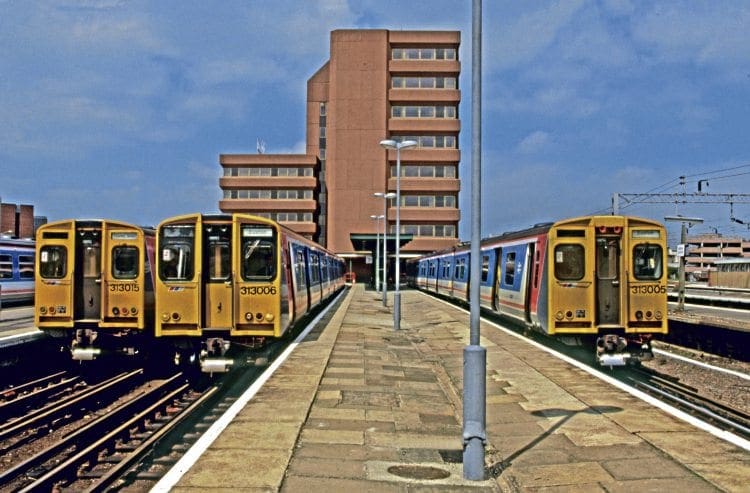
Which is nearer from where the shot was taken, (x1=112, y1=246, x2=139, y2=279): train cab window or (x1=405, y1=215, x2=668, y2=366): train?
(x1=405, y1=215, x2=668, y2=366): train

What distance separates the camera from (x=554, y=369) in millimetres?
14672

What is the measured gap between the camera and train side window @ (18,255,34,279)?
29314mm

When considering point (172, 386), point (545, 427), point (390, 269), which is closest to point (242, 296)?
point (172, 386)

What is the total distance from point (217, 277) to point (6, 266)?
17713 mm

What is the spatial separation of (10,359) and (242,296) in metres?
5.98

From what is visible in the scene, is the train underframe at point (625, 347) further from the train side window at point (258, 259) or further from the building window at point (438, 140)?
the building window at point (438, 140)

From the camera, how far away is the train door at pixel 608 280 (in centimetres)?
1568

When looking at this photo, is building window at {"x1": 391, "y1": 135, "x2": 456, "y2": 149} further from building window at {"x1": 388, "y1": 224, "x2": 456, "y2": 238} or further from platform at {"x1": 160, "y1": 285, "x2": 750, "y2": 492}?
platform at {"x1": 160, "y1": 285, "x2": 750, "y2": 492}

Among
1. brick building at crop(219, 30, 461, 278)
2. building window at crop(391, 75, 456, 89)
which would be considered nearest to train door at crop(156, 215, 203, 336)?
brick building at crop(219, 30, 461, 278)

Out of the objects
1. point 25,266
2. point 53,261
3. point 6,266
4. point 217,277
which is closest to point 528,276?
point 217,277

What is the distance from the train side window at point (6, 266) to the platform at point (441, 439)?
17.9m

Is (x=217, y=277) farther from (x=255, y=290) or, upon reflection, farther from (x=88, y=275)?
(x=88, y=275)

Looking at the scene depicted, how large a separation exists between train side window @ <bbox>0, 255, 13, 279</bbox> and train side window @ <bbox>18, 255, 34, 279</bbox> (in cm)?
66

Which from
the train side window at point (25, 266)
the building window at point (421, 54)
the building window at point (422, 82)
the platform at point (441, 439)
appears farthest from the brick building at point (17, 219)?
the platform at point (441, 439)
